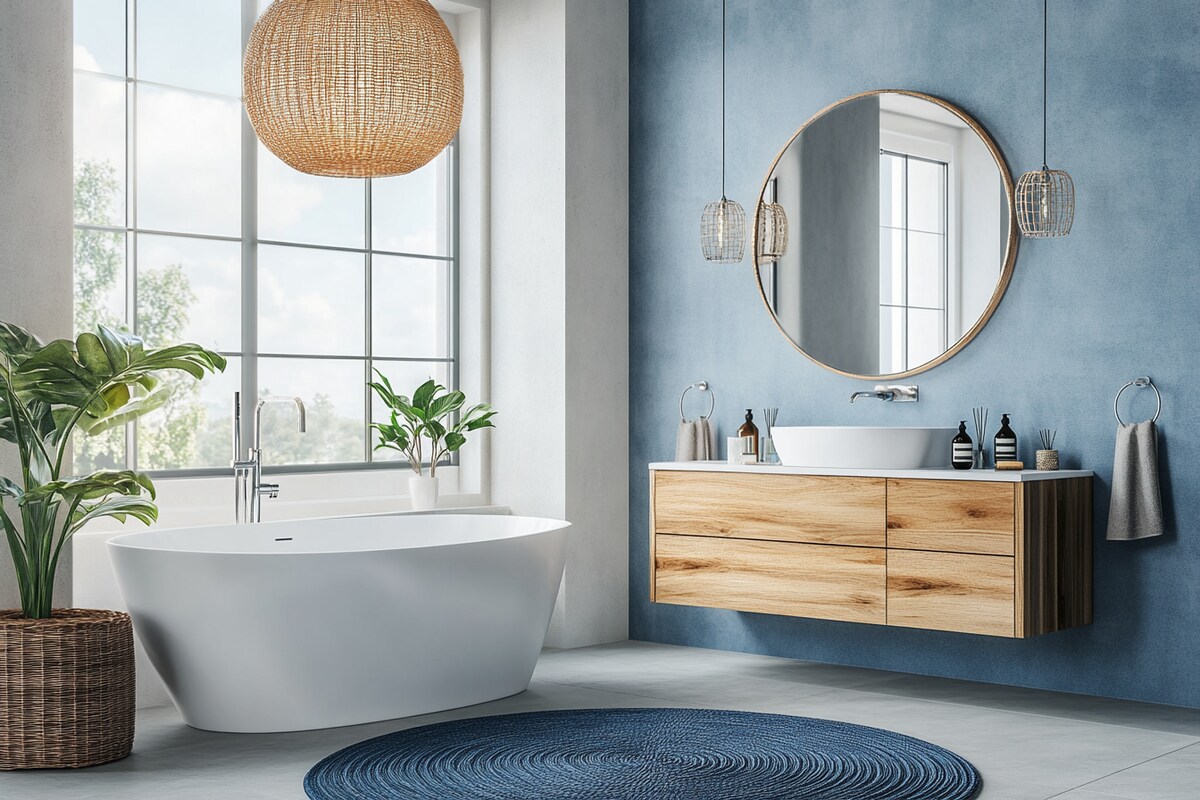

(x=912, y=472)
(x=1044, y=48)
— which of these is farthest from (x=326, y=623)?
(x=1044, y=48)

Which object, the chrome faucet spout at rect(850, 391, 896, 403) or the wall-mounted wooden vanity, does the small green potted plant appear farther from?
the chrome faucet spout at rect(850, 391, 896, 403)

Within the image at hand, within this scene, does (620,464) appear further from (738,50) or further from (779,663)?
(738,50)

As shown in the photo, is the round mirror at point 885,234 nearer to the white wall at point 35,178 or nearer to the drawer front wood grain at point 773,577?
the drawer front wood grain at point 773,577

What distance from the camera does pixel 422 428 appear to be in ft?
16.9

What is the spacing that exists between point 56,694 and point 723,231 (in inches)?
113

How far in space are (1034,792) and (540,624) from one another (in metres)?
1.73

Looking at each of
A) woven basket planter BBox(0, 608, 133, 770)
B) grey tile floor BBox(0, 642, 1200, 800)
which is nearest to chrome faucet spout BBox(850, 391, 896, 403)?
grey tile floor BBox(0, 642, 1200, 800)

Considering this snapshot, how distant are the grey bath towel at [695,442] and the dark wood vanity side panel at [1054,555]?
1.54 m

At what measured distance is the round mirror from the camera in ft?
15.1

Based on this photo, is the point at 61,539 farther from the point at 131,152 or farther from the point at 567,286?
the point at 567,286

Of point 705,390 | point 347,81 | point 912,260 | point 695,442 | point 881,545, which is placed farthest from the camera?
point 705,390

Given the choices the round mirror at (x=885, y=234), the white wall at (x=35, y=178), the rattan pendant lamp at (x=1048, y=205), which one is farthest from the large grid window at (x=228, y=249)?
the rattan pendant lamp at (x=1048, y=205)

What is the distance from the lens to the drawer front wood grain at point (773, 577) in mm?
4391

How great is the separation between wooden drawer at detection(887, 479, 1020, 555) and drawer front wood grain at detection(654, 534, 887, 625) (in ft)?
0.51
